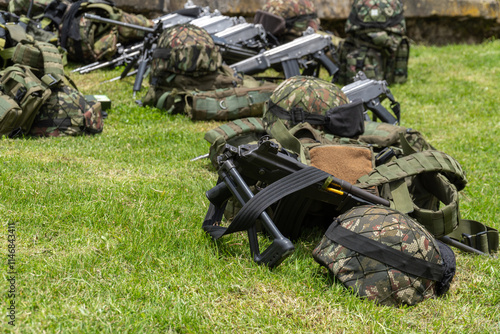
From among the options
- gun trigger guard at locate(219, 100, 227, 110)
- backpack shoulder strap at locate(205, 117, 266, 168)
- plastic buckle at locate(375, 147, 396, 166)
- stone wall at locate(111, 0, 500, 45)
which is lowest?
stone wall at locate(111, 0, 500, 45)

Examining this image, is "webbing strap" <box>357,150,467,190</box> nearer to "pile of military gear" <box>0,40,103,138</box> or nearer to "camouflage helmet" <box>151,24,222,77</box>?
"pile of military gear" <box>0,40,103,138</box>

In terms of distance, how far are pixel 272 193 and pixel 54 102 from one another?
12.9 ft

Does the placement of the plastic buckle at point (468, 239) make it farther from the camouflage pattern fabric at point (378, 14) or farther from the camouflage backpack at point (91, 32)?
the camouflage backpack at point (91, 32)

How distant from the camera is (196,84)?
7.82 metres

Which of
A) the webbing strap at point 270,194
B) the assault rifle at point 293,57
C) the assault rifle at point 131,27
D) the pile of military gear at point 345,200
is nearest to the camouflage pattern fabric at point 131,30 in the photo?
the assault rifle at point 131,27

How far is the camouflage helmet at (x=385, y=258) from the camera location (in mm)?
3020

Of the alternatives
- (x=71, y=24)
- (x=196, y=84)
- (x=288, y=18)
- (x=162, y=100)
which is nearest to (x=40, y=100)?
(x=162, y=100)

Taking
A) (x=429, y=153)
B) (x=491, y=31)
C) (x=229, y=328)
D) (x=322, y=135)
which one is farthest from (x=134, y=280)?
(x=491, y=31)

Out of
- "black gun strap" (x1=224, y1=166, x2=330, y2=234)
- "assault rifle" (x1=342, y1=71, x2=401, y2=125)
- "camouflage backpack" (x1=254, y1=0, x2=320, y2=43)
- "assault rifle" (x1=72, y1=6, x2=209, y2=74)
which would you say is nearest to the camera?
"black gun strap" (x1=224, y1=166, x2=330, y2=234)

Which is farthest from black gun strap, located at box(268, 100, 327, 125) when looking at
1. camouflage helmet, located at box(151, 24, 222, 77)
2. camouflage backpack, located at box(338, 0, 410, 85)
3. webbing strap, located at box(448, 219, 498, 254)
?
camouflage backpack, located at box(338, 0, 410, 85)

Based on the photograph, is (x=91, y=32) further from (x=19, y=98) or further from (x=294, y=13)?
(x=19, y=98)

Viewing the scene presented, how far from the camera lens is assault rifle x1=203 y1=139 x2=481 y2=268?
3.24 m

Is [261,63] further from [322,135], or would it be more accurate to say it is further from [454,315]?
[454,315]

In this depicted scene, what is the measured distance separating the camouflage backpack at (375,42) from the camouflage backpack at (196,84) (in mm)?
2839
